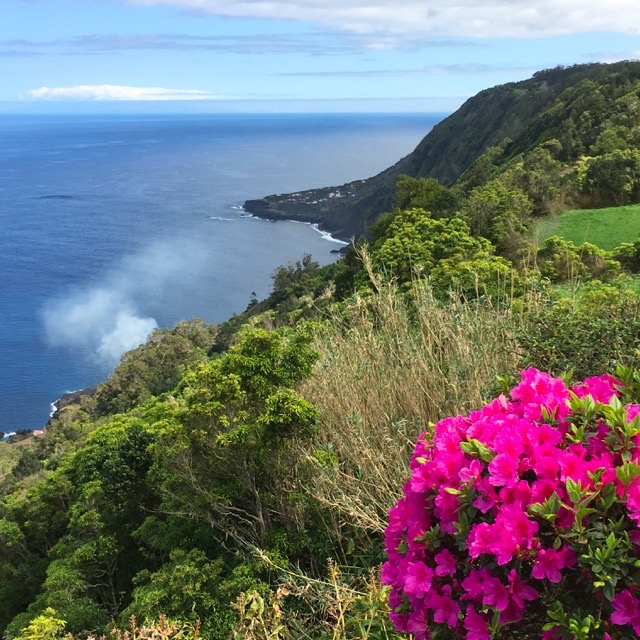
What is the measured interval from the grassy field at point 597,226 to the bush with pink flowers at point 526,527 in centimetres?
968

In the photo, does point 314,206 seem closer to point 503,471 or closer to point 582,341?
point 582,341

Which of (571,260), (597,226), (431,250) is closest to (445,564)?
(571,260)

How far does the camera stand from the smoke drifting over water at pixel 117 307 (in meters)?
55.0

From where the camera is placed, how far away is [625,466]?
144cm

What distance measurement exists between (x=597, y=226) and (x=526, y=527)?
38.1 ft

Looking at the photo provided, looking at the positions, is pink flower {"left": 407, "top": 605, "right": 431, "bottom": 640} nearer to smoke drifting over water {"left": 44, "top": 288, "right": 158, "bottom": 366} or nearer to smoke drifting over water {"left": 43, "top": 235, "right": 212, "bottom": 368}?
smoke drifting over water {"left": 43, "top": 235, "right": 212, "bottom": 368}

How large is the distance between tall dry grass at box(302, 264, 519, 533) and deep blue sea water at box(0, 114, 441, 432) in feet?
147

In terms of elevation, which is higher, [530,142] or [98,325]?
[530,142]

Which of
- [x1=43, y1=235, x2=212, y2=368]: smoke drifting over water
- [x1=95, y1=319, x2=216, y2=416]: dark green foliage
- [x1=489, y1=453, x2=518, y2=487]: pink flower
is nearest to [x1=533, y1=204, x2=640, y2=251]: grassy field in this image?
[x1=489, y1=453, x2=518, y2=487]: pink flower

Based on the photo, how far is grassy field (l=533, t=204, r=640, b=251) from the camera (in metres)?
10.9

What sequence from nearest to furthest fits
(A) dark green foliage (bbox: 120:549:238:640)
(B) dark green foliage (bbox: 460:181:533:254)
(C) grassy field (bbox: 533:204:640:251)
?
1. (A) dark green foliage (bbox: 120:549:238:640)
2. (C) grassy field (bbox: 533:204:640:251)
3. (B) dark green foliage (bbox: 460:181:533:254)

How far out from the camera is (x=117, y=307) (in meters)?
60.5

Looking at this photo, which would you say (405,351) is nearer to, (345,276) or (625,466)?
(625,466)

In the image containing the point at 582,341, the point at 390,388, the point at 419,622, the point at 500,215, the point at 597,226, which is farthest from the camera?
the point at 500,215
